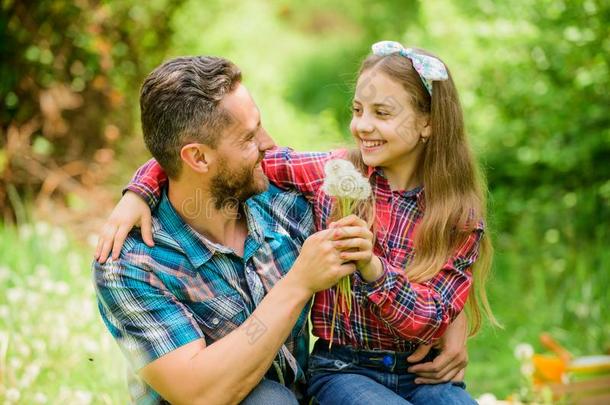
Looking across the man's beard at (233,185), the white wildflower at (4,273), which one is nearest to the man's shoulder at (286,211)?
the man's beard at (233,185)

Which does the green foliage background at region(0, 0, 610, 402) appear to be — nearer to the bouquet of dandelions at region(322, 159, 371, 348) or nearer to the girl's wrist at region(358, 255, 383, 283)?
the girl's wrist at region(358, 255, 383, 283)

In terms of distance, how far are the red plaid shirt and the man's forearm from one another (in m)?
0.29

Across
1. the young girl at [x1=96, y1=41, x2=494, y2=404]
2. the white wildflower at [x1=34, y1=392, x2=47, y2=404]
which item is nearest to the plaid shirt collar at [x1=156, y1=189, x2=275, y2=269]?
the young girl at [x1=96, y1=41, x2=494, y2=404]

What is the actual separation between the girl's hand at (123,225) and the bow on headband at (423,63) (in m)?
1.00

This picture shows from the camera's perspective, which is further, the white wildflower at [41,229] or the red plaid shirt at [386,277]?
the white wildflower at [41,229]

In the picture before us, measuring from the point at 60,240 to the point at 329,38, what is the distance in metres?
8.71

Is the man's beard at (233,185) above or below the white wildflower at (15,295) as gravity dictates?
above

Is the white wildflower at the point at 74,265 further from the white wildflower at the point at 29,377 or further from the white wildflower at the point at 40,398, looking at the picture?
the white wildflower at the point at 40,398

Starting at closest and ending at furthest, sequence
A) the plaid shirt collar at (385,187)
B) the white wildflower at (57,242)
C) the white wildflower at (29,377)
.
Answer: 1. the plaid shirt collar at (385,187)
2. the white wildflower at (29,377)
3. the white wildflower at (57,242)

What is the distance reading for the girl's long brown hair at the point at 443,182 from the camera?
9.36 feet

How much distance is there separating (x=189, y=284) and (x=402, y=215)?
2.61 feet

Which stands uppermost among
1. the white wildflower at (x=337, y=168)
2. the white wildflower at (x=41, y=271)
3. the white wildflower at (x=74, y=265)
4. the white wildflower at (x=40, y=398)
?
the white wildflower at (x=337, y=168)

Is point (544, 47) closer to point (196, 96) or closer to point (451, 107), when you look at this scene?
point (451, 107)

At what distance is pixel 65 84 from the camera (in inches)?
261
